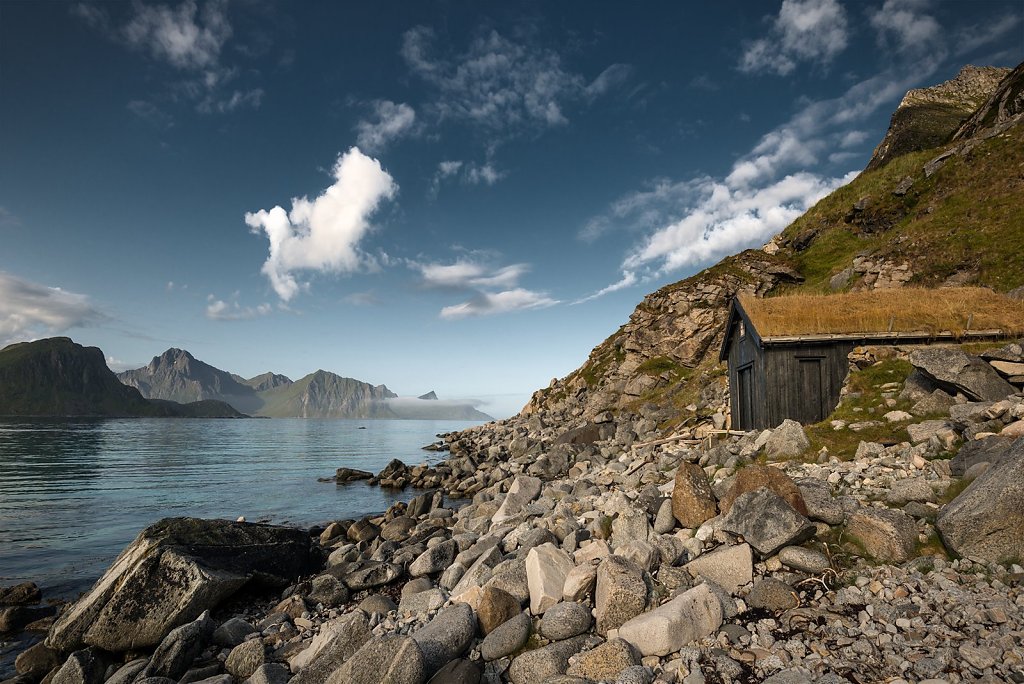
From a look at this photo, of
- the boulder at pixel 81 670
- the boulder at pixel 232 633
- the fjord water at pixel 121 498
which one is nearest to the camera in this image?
the boulder at pixel 81 670

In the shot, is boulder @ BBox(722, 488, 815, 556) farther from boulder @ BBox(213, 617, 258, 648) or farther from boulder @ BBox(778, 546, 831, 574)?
boulder @ BBox(213, 617, 258, 648)

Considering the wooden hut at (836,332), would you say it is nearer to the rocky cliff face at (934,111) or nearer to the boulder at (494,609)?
the boulder at (494,609)

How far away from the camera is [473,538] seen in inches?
549

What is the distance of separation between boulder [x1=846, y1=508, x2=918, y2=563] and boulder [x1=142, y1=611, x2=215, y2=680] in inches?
418

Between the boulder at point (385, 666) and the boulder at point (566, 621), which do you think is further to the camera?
the boulder at point (566, 621)

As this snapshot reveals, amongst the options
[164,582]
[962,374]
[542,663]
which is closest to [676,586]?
[542,663]

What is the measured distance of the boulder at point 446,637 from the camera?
268 inches

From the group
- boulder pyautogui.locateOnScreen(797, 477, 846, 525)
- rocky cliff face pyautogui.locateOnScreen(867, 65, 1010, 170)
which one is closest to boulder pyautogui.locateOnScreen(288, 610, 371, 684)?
boulder pyautogui.locateOnScreen(797, 477, 846, 525)

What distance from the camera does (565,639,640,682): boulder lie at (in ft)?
18.9

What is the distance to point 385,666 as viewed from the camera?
634cm

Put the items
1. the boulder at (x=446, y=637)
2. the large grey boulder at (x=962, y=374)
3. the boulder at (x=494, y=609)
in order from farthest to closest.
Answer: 1. the large grey boulder at (x=962, y=374)
2. the boulder at (x=494, y=609)
3. the boulder at (x=446, y=637)

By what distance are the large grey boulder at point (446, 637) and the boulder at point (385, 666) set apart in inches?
8.0

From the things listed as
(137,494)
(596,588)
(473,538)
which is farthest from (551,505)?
(137,494)

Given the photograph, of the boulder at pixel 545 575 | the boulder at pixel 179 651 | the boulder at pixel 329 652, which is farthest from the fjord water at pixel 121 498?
the boulder at pixel 545 575
